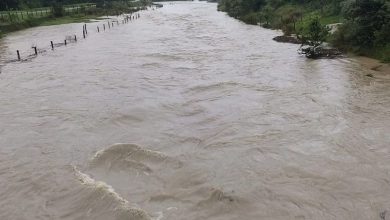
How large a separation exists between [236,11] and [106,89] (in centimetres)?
4696

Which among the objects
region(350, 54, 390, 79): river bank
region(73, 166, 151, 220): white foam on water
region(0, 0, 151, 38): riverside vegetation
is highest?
region(0, 0, 151, 38): riverside vegetation

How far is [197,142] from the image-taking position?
48.5ft

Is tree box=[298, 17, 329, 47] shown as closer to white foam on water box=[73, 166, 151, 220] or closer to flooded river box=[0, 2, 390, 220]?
flooded river box=[0, 2, 390, 220]

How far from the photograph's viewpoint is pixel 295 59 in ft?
97.1

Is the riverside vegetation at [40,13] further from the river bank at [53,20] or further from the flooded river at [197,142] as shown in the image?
the flooded river at [197,142]

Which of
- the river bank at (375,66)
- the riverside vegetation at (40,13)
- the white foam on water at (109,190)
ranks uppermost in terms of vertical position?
the riverside vegetation at (40,13)

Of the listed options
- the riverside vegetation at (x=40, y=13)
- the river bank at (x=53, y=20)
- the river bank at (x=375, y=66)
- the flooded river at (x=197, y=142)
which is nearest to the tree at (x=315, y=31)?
the flooded river at (x=197, y=142)

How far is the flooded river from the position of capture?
35.3 feet

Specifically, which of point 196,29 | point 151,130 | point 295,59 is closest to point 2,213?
point 151,130

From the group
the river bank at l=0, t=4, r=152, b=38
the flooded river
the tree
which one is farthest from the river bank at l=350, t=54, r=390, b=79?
the river bank at l=0, t=4, r=152, b=38

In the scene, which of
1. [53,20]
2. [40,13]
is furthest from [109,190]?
[40,13]

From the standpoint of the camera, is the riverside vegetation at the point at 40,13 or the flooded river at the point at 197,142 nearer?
the flooded river at the point at 197,142

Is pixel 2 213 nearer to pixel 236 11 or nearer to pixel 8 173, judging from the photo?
pixel 8 173

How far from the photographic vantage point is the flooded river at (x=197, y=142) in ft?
35.3
